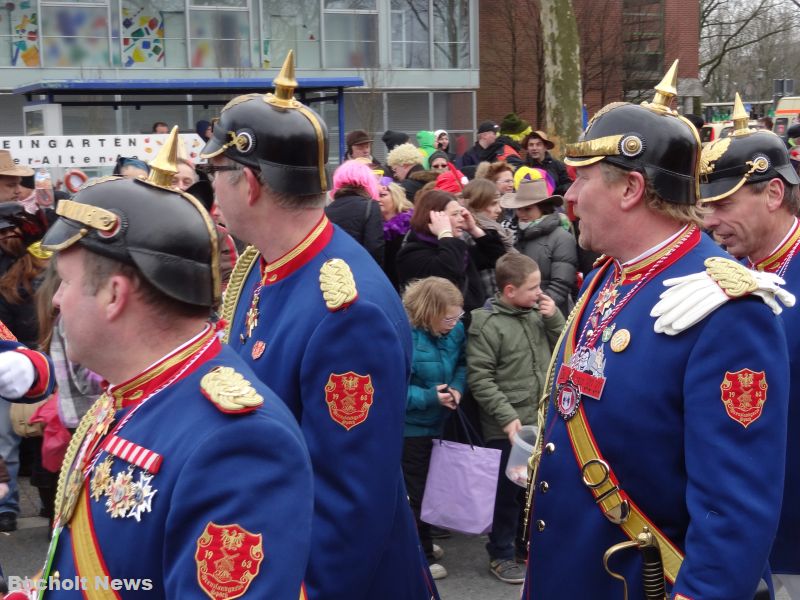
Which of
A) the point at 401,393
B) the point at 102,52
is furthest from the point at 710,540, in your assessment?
the point at 102,52

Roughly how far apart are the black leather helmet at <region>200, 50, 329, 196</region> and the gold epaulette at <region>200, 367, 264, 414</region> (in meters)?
0.95

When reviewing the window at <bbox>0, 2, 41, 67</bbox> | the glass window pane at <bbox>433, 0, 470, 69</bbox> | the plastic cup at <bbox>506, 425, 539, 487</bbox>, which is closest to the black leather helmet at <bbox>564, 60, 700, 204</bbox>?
the plastic cup at <bbox>506, 425, 539, 487</bbox>

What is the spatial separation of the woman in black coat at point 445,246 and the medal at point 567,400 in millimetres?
3278

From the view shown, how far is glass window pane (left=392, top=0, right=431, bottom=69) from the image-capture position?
26.7 meters

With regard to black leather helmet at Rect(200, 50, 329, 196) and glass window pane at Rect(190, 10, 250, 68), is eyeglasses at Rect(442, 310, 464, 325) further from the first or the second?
glass window pane at Rect(190, 10, 250, 68)

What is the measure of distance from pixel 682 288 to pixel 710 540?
62cm

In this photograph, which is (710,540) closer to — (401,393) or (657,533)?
(657,533)

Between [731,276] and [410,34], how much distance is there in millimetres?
25162

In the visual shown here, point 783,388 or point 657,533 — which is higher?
point 783,388

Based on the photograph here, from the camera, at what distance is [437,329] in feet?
18.5

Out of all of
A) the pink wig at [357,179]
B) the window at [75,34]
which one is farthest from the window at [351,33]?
the pink wig at [357,179]

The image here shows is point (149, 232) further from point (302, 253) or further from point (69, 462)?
point (302, 253)

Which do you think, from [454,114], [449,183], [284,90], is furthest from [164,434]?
[454,114]

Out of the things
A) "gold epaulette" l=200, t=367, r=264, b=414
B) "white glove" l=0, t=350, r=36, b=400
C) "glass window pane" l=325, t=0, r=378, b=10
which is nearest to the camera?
"gold epaulette" l=200, t=367, r=264, b=414
